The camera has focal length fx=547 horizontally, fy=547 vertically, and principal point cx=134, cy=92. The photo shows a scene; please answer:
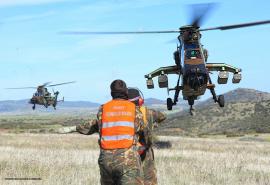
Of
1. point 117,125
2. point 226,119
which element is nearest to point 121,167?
point 117,125

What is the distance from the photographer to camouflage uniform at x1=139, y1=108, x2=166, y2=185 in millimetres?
6207

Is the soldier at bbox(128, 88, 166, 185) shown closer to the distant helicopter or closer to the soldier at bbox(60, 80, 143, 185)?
the soldier at bbox(60, 80, 143, 185)

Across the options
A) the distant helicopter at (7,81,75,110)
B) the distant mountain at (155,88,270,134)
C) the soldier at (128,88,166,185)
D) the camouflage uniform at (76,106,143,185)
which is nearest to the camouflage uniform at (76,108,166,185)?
the soldier at (128,88,166,185)

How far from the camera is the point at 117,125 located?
5879 mm

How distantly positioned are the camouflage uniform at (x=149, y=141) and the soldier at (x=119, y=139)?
0.18 meters

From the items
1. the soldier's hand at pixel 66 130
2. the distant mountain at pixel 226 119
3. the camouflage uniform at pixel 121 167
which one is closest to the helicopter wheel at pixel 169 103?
the soldier's hand at pixel 66 130

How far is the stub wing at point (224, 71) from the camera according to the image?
82.1 ft

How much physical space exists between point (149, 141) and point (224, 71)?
1972 cm

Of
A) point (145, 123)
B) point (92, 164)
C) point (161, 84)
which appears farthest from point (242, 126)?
point (145, 123)

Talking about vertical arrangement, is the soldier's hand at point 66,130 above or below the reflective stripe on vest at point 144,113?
below

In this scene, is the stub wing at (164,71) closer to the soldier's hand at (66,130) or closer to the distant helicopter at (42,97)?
the soldier's hand at (66,130)

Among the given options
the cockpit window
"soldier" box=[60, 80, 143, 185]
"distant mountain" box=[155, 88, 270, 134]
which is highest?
the cockpit window

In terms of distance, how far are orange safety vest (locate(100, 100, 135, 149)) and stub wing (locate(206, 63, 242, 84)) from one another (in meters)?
19.4

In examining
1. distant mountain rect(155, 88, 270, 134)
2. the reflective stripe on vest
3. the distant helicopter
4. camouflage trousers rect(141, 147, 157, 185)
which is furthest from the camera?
distant mountain rect(155, 88, 270, 134)
